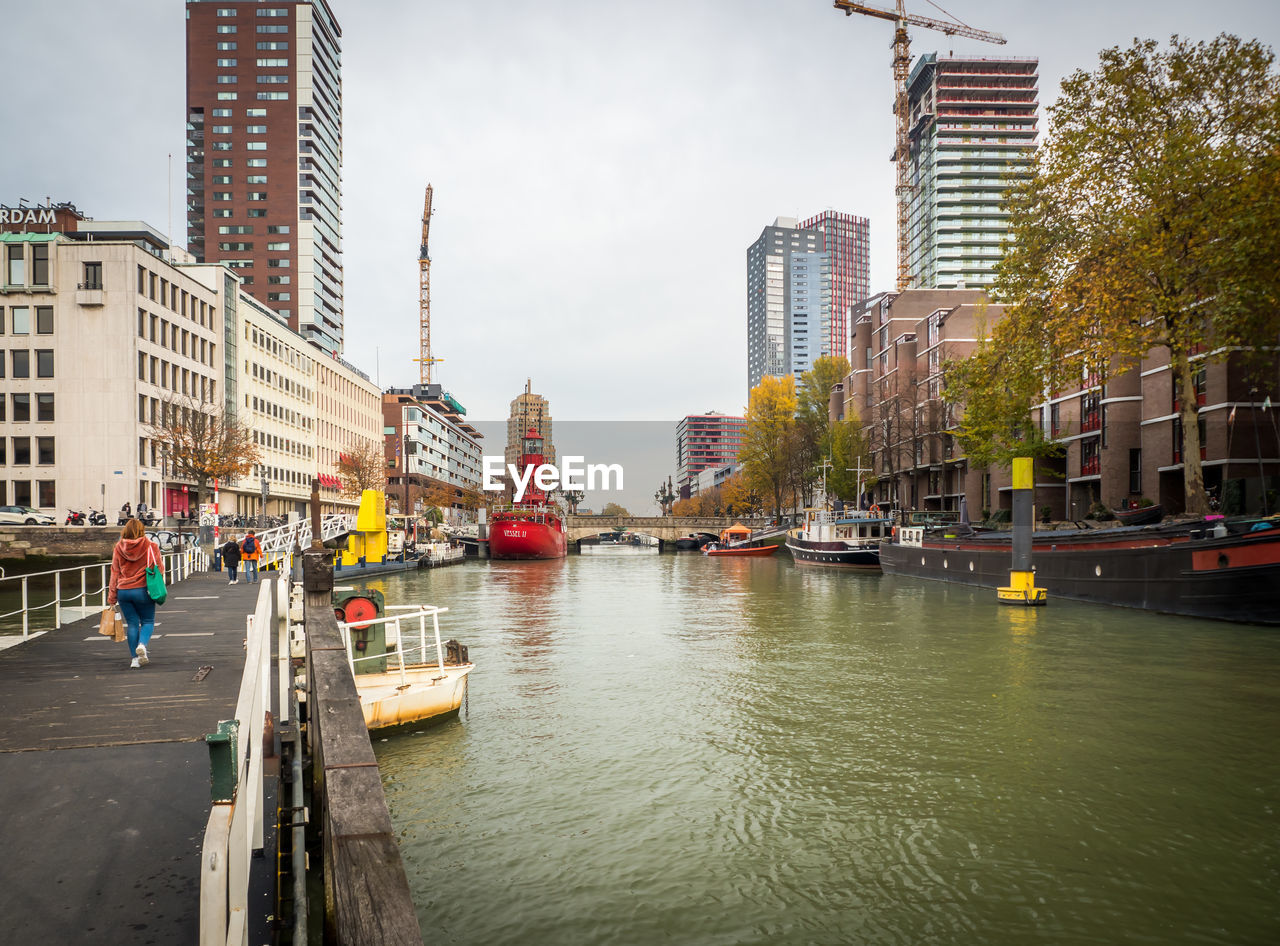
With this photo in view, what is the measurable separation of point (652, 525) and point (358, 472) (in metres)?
34.4

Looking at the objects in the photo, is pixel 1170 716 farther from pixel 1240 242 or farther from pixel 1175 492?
pixel 1175 492

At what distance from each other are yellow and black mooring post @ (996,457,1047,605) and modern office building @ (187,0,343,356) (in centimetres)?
10872

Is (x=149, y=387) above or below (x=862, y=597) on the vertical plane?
above

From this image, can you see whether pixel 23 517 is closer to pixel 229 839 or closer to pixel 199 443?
pixel 199 443

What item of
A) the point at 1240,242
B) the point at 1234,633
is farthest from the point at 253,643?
the point at 1240,242

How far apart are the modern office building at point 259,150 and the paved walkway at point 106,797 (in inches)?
4673

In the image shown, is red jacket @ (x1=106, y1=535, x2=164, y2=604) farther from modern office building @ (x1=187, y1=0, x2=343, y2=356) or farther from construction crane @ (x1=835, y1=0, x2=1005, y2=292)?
construction crane @ (x1=835, y1=0, x2=1005, y2=292)

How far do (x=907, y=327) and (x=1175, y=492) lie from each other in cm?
4361

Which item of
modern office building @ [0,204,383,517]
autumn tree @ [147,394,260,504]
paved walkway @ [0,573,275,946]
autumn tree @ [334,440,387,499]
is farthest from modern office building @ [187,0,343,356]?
paved walkway @ [0,573,275,946]

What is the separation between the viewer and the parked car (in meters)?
44.7

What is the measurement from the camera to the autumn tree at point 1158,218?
27.1 m

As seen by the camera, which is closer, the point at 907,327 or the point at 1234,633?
the point at 1234,633

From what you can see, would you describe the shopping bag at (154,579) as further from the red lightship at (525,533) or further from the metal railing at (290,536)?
the red lightship at (525,533)

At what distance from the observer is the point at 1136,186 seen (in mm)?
28812
